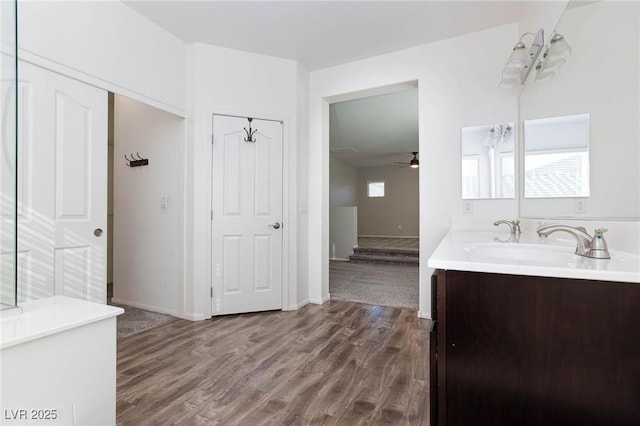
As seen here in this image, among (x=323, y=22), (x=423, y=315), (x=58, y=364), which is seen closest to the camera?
(x=58, y=364)

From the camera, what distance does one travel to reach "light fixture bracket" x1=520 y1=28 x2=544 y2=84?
1.90 m

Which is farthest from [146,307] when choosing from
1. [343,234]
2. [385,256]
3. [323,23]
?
[385,256]

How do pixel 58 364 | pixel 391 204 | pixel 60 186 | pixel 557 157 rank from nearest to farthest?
1. pixel 58 364
2. pixel 557 157
3. pixel 60 186
4. pixel 391 204

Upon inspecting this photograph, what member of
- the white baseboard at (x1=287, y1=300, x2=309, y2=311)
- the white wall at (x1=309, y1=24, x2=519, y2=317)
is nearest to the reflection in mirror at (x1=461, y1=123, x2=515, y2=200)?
the white wall at (x1=309, y1=24, x2=519, y2=317)

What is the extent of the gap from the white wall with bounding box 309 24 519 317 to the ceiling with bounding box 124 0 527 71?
0.43 feet

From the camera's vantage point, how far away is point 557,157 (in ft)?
5.64

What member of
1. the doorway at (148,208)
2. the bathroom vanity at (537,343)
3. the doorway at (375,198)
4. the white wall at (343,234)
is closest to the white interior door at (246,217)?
the doorway at (148,208)

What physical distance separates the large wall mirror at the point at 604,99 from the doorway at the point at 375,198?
171cm

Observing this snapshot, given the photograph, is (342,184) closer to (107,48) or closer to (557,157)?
(107,48)

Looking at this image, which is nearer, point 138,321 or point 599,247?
point 599,247

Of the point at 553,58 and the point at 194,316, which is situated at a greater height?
the point at 553,58

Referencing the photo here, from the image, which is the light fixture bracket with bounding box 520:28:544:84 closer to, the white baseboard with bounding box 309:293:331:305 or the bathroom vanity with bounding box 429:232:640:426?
the bathroom vanity with bounding box 429:232:640:426

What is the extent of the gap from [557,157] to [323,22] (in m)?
2.03

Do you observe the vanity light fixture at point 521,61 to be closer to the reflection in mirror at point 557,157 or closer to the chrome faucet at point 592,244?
the reflection in mirror at point 557,157
